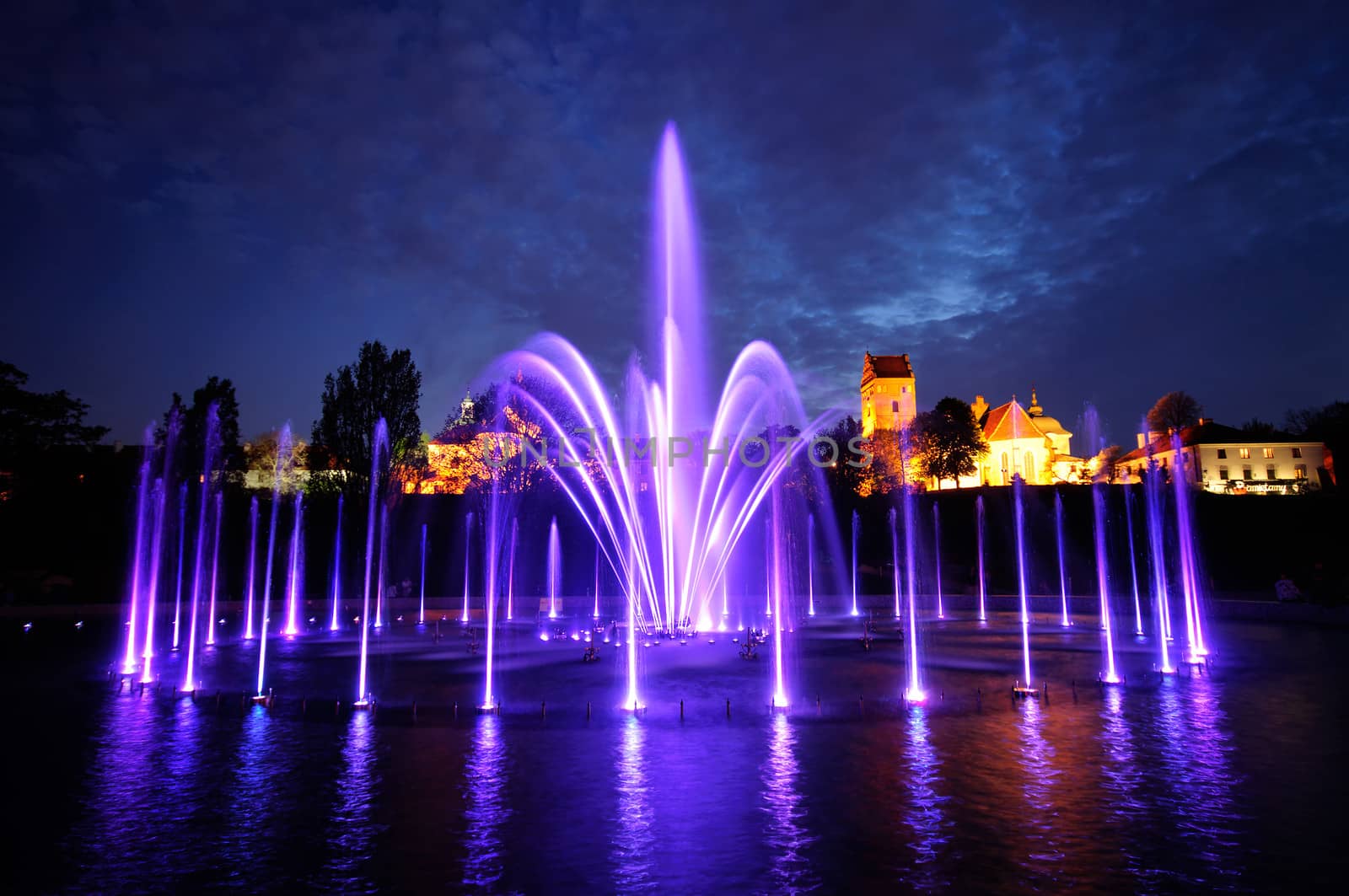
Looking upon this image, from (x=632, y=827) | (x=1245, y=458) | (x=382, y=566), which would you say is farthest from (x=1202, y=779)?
(x=1245, y=458)

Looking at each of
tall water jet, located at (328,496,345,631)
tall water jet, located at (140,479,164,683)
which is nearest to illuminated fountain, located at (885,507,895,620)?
tall water jet, located at (328,496,345,631)

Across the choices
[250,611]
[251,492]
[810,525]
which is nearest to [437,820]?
[250,611]

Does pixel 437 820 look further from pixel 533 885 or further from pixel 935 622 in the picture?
pixel 935 622

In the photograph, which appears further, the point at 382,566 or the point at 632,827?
the point at 382,566

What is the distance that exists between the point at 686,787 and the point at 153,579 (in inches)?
1105

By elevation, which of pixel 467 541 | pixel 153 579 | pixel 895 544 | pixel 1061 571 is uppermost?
pixel 467 541

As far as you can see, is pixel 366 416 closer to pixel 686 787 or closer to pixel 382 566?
pixel 382 566

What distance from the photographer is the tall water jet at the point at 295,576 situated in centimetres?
3431

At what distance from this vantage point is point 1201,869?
7.70 m

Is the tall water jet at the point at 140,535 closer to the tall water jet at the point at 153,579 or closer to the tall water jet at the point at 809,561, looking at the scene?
the tall water jet at the point at 153,579

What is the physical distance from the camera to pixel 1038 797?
32.6ft

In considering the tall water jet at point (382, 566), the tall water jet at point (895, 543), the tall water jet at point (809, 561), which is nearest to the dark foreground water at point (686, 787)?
the tall water jet at point (382, 566)

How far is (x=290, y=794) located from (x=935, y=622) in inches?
1121

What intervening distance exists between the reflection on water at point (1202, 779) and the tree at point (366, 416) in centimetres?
4275
